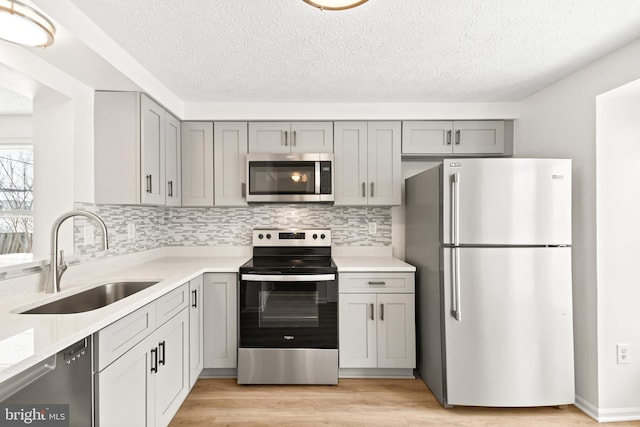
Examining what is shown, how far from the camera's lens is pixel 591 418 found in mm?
2197

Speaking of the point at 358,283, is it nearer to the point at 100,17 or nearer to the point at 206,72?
the point at 206,72

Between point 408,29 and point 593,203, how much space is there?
64.0 inches

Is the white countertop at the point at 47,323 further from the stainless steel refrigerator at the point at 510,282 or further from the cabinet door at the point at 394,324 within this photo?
the stainless steel refrigerator at the point at 510,282

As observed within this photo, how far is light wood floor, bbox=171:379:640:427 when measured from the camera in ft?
7.09

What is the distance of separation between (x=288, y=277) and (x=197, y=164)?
1.34m

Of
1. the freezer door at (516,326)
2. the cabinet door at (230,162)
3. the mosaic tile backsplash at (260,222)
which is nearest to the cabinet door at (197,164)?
the cabinet door at (230,162)

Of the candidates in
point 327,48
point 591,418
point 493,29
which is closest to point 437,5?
point 493,29

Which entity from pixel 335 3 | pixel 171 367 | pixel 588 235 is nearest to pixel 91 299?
pixel 171 367

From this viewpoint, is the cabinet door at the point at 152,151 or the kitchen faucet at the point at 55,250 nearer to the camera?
the kitchen faucet at the point at 55,250

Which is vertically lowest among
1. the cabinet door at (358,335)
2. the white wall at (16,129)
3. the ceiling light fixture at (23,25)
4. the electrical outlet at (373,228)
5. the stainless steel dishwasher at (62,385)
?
the cabinet door at (358,335)

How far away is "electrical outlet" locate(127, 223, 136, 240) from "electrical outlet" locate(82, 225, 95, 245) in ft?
1.33

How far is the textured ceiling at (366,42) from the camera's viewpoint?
1.62 m

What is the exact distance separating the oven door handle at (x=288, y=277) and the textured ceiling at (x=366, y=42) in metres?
1.43

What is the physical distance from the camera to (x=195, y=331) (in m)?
2.49
